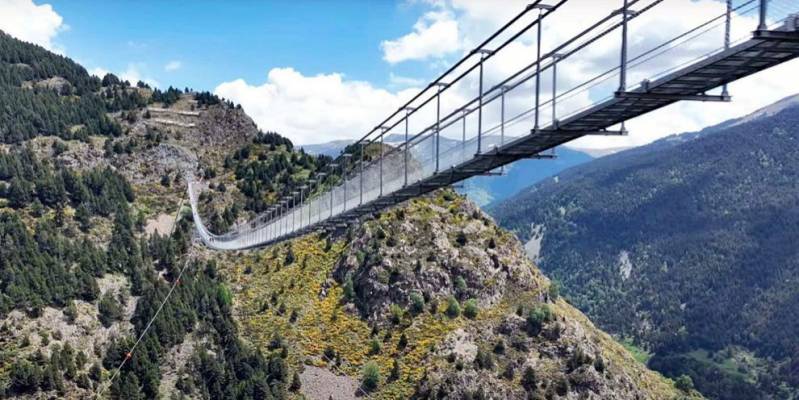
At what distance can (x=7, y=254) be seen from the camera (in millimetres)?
92750

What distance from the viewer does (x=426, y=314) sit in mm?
94188

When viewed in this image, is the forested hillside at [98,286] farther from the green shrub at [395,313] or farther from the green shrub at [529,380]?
the green shrub at [529,380]

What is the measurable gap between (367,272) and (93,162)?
2315 inches

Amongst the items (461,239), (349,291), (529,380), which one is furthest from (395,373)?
(461,239)

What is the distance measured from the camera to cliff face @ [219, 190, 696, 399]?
287ft

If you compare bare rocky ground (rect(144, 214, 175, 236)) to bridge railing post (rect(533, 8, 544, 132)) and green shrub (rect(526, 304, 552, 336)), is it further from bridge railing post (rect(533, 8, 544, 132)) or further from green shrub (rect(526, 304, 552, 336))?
bridge railing post (rect(533, 8, 544, 132))

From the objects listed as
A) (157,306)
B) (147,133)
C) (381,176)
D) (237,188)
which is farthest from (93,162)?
(381,176)

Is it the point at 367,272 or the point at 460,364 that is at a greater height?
the point at 367,272

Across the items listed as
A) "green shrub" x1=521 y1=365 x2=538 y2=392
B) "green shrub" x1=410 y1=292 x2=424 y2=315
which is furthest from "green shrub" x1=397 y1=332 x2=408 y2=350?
"green shrub" x1=521 y1=365 x2=538 y2=392

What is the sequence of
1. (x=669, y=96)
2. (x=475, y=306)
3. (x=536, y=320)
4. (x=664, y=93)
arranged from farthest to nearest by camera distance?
1. (x=475, y=306)
2. (x=536, y=320)
3. (x=669, y=96)
4. (x=664, y=93)

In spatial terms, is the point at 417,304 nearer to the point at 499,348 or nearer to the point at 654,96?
the point at 499,348

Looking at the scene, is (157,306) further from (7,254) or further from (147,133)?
(147,133)

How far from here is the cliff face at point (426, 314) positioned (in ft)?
287

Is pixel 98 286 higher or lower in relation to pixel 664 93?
lower
